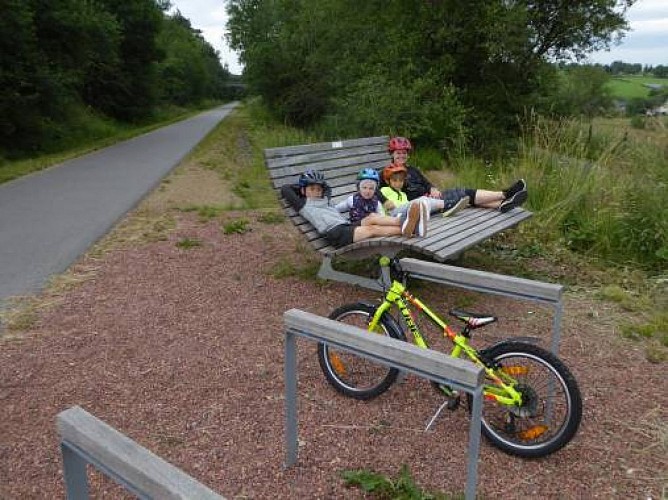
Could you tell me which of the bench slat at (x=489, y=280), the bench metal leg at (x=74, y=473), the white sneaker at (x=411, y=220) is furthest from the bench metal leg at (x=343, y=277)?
the bench metal leg at (x=74, y=473)

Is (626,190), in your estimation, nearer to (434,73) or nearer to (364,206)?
(364,206)

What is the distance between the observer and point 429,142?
14.2 m

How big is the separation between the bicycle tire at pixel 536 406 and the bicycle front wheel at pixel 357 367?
1.91 ft

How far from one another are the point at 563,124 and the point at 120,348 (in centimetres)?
663

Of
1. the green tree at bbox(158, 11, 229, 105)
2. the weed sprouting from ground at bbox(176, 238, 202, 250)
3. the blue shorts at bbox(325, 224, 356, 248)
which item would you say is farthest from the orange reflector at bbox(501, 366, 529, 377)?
the green tree at bbox(158, 11, 229, 105)

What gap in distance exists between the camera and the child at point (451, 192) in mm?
5871

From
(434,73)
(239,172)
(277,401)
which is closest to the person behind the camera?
(277,401)

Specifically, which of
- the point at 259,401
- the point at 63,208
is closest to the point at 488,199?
the point at 259,401

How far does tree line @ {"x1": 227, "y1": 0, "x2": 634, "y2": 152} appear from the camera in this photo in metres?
14.3

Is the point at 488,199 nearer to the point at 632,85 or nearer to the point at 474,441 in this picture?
the point at 474,441

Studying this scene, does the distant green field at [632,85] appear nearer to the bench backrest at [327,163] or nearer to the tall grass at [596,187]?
the tall grass at [596,187]

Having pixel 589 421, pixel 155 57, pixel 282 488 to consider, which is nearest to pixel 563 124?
pixel 589 421

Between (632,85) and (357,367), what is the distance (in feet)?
37.9

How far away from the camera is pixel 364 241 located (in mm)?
4758
